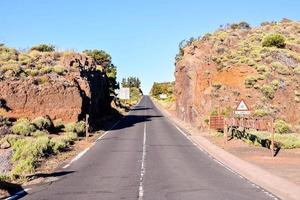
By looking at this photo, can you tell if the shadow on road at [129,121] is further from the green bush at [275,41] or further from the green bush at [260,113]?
the green bush at [275,41]

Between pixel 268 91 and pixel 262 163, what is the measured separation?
86.1 feet

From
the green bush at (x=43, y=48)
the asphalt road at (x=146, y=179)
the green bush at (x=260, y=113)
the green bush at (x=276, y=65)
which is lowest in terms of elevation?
the asphalt road at (x=146, y=179)

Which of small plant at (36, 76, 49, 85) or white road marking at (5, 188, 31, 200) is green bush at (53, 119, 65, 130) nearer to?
small plant at (36, 76, 49, 85)

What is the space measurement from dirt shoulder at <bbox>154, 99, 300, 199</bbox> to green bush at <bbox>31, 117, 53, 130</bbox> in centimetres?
1175

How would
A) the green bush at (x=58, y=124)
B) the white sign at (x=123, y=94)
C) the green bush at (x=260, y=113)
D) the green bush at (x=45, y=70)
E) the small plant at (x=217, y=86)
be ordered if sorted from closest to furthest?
the green bush at (x=58, y=124) → the green bush at (x=45, y=70) → the green bush at (x=260, y=113) → the small plant at (x=217, y=86) → the white sign at (x=123, y=94)

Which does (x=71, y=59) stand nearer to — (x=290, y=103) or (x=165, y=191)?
(x=290, y=103)

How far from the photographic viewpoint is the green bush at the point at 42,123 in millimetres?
35506

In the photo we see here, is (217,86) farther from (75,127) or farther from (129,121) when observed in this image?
(75,127)

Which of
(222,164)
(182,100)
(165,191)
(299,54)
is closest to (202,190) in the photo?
(165,191)

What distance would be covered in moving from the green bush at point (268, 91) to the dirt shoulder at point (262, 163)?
14.5m

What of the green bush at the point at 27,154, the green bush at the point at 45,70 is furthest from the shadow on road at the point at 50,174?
the green bush at the point at 45,70

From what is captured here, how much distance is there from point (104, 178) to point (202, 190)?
4.15 m

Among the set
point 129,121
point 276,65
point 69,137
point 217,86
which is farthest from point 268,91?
point 69,137

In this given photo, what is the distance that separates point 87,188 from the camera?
50.9 ft
